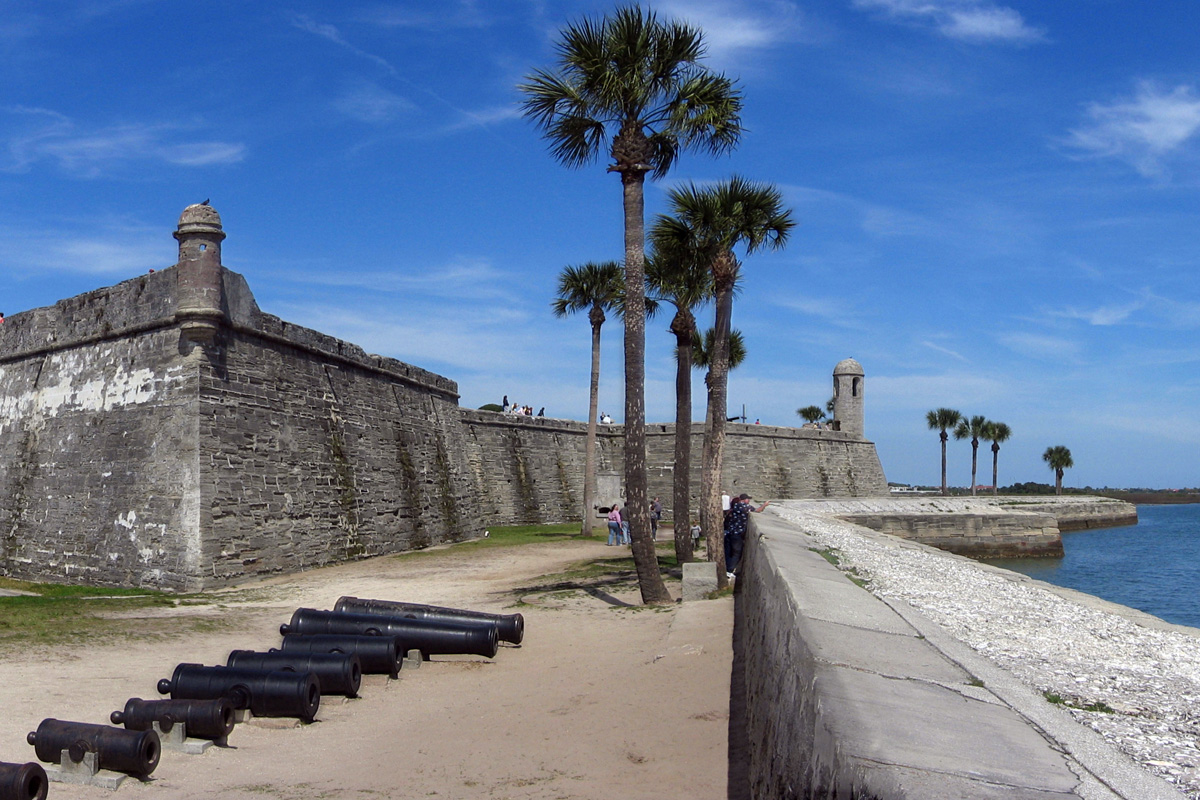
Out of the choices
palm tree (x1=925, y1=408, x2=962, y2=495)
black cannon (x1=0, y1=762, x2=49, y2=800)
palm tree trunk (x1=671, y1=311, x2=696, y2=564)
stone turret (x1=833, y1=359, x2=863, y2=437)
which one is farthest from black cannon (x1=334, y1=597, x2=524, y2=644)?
palm tree (x1=925, y1=408, x2=962, y2=495)

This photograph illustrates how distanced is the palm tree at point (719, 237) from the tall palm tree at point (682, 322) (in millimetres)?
473

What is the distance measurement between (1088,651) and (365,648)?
619cm

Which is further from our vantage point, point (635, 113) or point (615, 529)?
point (615, 529)

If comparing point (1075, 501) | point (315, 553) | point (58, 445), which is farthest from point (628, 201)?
point (1075, 501)

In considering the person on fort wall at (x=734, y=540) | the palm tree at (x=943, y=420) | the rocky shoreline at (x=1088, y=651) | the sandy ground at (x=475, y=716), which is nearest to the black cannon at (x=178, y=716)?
the sandy ground at (x=475, y=716)

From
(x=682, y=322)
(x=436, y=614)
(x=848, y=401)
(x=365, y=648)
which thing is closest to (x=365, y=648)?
(x=365, y=648)

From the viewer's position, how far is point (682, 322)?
1894 cm

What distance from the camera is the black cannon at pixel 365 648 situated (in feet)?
27.8

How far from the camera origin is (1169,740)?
2902 millimetres

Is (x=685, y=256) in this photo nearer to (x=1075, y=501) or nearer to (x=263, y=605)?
(x=263, y=605)

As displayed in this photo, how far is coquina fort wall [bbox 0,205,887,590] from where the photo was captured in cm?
1494

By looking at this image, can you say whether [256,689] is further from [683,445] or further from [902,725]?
[683,445]

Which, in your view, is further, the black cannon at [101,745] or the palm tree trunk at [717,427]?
the palm tree trunk at [717,427]

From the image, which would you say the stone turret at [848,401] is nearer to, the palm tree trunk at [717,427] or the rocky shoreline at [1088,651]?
the palm tree trunk at [717,427]
